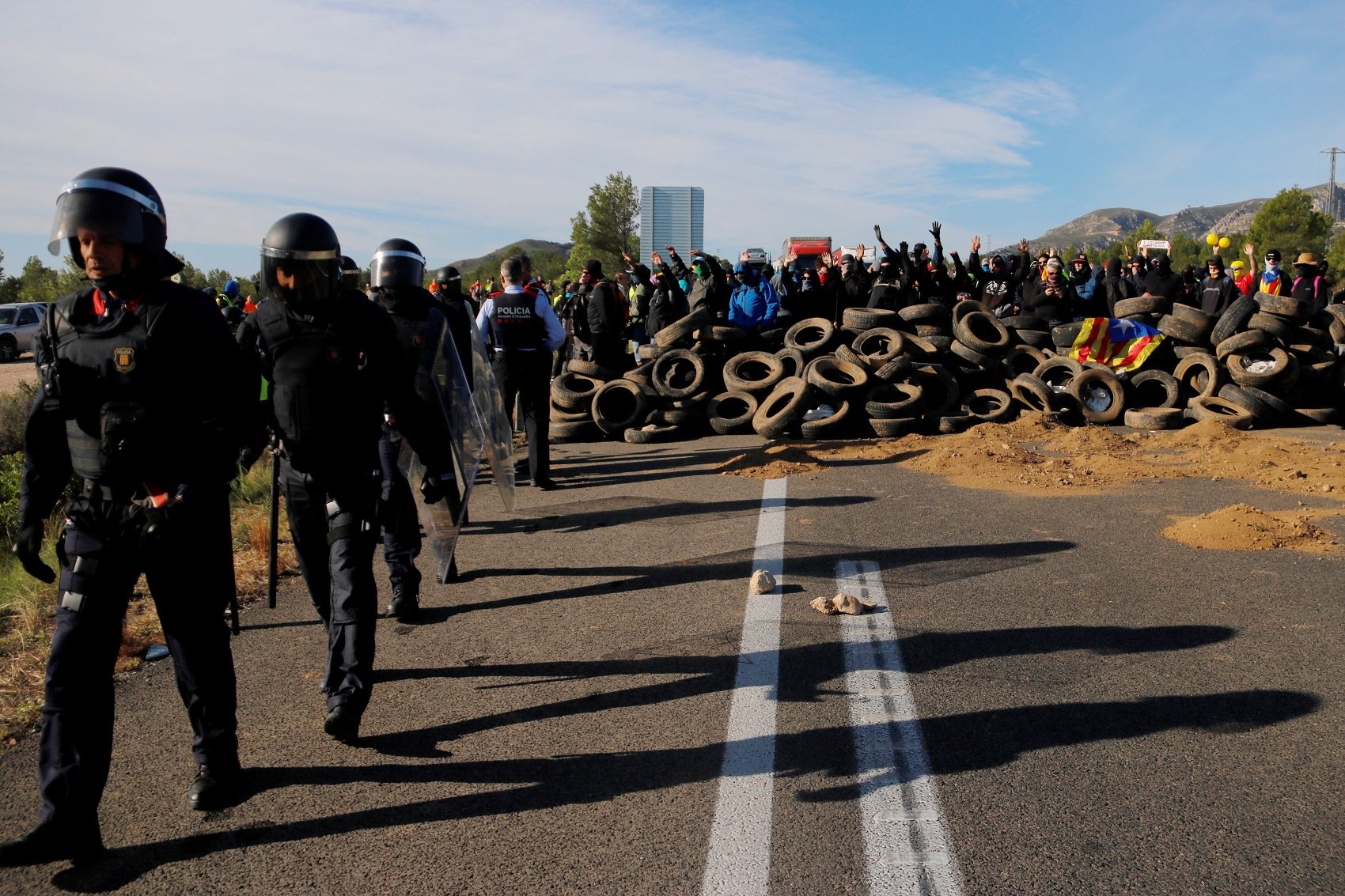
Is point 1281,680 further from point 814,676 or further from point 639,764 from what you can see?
point 639,764

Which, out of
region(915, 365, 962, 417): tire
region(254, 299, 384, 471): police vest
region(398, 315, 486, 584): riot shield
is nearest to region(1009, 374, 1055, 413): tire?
region(915, 365, 962, 417): tire

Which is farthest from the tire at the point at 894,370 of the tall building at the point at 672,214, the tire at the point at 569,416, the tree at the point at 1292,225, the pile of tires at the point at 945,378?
the tree at the point at 1292,225

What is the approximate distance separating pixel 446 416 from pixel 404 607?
1160 mm

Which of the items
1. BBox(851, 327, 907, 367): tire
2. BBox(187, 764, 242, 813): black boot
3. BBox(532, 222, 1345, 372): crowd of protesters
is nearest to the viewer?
BBox(187, 764, 242, 813): black boot

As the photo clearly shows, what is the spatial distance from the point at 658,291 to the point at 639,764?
13.8 m

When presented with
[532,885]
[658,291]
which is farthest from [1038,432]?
[532,885]

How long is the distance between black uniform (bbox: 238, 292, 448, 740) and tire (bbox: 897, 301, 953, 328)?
11.6 m

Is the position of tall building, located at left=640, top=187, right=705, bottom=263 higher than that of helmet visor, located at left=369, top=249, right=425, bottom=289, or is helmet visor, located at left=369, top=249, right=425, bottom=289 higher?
tall building, located at left=640, top=187, right=705, bottom=263

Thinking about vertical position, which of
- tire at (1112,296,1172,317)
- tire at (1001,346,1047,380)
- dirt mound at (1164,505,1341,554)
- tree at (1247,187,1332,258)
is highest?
tree at (1247,187,1332,258)

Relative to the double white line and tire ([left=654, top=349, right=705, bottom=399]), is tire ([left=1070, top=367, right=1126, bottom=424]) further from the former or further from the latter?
the double white line

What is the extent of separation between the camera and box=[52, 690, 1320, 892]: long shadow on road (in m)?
3.44

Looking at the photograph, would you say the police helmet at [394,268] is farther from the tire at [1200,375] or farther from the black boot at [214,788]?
the tire at [1200,375]

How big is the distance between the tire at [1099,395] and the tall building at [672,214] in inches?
1611

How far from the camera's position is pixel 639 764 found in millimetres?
3893
